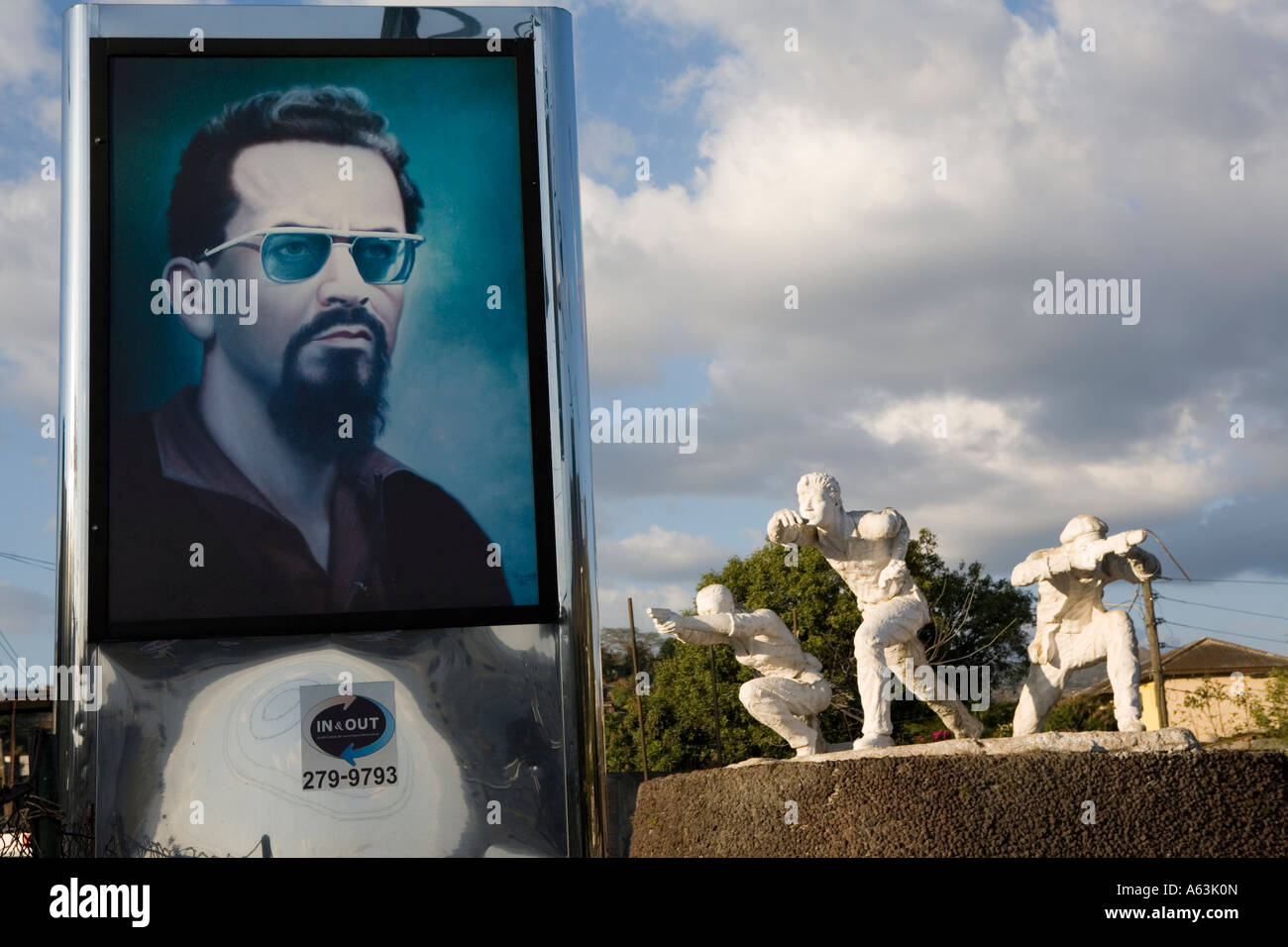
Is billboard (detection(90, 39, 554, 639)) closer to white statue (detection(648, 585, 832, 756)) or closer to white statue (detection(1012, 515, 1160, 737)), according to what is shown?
white statue (detection(648, 585, 832, 756))

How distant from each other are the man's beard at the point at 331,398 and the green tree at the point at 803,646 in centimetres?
2067

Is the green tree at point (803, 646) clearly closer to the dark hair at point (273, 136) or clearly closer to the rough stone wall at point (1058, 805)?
the rough stone wall at point (1058, 805)

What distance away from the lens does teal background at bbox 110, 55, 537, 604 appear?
4.99 meters

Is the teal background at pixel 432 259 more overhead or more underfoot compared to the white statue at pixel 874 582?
more overhead

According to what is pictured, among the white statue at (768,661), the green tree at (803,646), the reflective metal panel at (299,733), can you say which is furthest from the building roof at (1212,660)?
the reflective metal panel at (299,733)

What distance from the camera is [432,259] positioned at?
16.9 feet

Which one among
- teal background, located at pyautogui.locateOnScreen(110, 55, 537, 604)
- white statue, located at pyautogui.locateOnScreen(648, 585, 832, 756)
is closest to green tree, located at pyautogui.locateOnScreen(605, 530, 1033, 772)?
white statue, located at pyautogui.locateOnScreen(648, 585, 832, 756)

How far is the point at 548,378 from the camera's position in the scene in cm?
504

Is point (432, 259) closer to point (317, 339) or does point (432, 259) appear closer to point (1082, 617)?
point (317, 339)

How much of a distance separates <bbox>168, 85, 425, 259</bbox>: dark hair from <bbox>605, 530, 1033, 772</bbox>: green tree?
20591 millimetres

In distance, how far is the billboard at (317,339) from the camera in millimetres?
4883

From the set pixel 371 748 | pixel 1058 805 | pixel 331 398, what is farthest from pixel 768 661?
pixel 331 398
